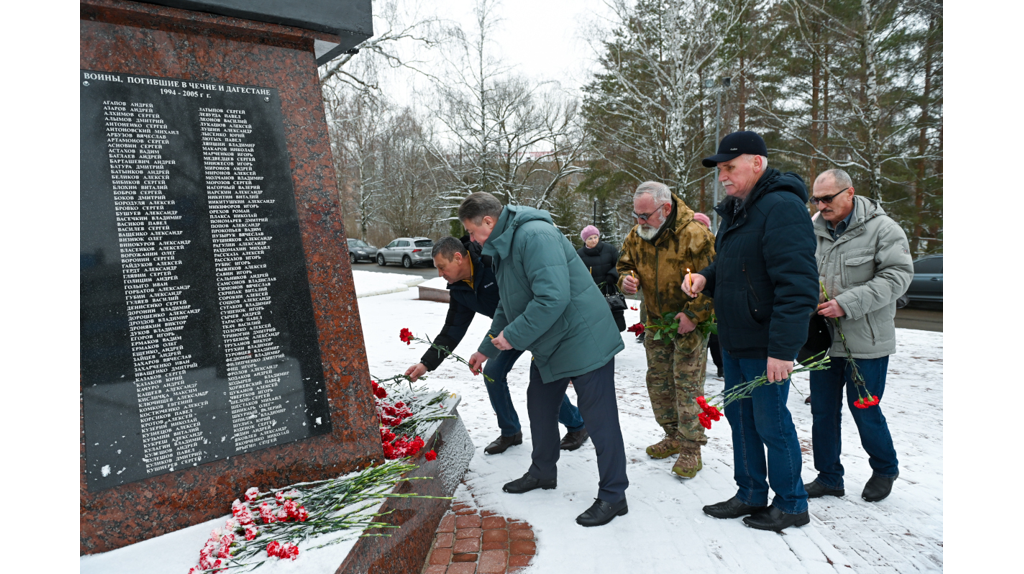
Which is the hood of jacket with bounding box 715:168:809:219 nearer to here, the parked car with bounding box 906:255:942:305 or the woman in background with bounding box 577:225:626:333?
the woman in background with bounding box 577:225:626:333

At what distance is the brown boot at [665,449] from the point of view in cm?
372

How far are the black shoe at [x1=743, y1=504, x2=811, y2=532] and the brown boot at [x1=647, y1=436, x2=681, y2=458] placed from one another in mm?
936

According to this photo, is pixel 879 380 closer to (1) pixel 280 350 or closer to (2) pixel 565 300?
(2) pixel 565 300

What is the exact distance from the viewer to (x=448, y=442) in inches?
131

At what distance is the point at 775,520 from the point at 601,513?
2.81 ft

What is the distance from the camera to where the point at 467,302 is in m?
3.80

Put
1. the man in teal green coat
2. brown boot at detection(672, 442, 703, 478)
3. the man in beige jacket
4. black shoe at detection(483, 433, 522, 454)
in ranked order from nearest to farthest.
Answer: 1. the man in teal green coat
2. the man in beige jacket
3. brown boot at detection(672, 442, 703, 478)
4. black shoe at detection(483, 433, 522, 454)

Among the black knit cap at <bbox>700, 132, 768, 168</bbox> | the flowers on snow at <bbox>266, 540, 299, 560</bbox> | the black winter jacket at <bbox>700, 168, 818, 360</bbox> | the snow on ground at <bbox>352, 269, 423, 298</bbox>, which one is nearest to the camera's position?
the flowers on snow at <bbox>266, 540, 299, 560</bbox>

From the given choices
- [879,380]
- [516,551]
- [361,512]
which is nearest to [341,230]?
[361,512]

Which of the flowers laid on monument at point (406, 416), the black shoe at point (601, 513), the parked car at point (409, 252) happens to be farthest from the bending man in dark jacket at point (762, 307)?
the parked car at point (409, 252)

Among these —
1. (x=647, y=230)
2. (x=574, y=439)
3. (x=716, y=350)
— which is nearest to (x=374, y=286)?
(x=716, y=350)

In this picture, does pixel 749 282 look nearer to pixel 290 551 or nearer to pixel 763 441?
pixel 763 441

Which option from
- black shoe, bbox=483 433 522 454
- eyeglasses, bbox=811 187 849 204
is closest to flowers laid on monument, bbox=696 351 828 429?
eyeglasses, bbox=811 187 849 204

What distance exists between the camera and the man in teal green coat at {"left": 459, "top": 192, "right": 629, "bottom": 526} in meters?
2.79
